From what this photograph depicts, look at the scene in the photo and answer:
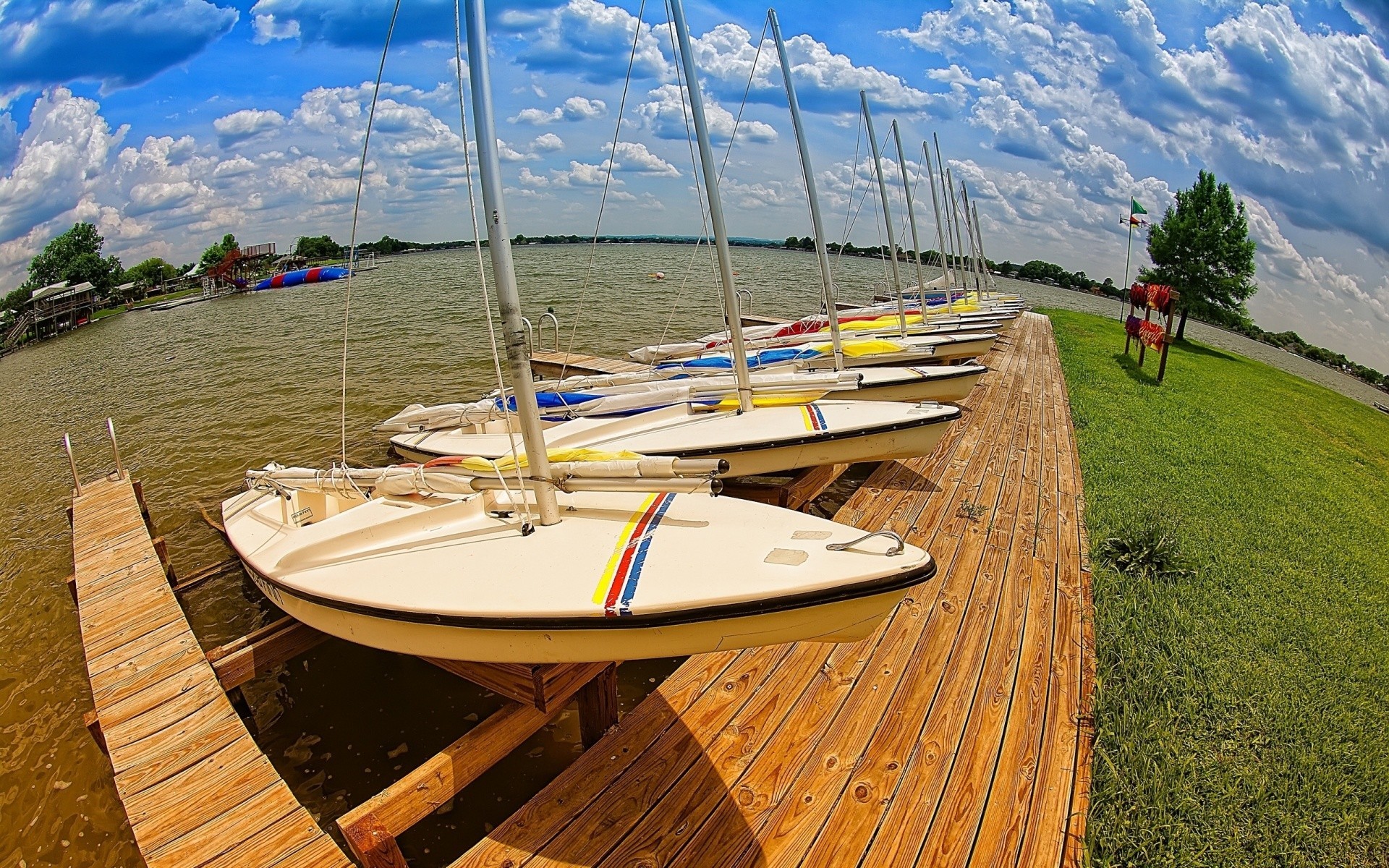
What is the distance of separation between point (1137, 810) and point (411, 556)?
406cm

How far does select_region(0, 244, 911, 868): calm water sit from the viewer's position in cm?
423

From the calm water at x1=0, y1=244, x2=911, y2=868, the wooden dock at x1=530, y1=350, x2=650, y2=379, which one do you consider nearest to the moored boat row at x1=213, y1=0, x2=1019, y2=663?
the calm water at x1=0, y1=244, x2=911, y2=868

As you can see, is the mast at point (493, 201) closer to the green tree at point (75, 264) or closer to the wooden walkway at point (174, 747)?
the wooden walkway at point (174, 747)

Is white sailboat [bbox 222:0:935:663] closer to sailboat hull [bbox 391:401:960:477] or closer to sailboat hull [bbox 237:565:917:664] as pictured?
sailboat hull [bbox 237:565:917:664]

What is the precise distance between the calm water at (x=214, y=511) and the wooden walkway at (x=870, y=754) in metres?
1.48

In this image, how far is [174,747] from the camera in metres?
3.62

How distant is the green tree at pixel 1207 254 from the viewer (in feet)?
81.8

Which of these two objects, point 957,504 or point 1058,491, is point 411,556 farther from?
point 1058,491

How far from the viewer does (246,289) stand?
5600cm

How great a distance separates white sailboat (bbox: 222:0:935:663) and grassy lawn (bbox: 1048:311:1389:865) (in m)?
1.78

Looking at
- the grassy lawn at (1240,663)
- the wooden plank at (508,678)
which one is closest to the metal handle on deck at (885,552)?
the grassy lawn at (1240,663)

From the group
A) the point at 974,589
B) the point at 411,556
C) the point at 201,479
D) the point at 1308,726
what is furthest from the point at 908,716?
the point at 201,479

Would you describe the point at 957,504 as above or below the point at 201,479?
above

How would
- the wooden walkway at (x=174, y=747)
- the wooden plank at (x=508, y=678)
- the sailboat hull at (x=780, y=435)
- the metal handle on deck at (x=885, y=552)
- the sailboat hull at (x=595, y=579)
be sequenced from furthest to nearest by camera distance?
the sailboat hull at (x=780, y=435) < the wooden plank at (x=508, y=678) < the wooden walkway at (x=174, y=747) < the metal handle on deck at (x=885, y=552) < the sailboat hull at (x=595, y=579)
